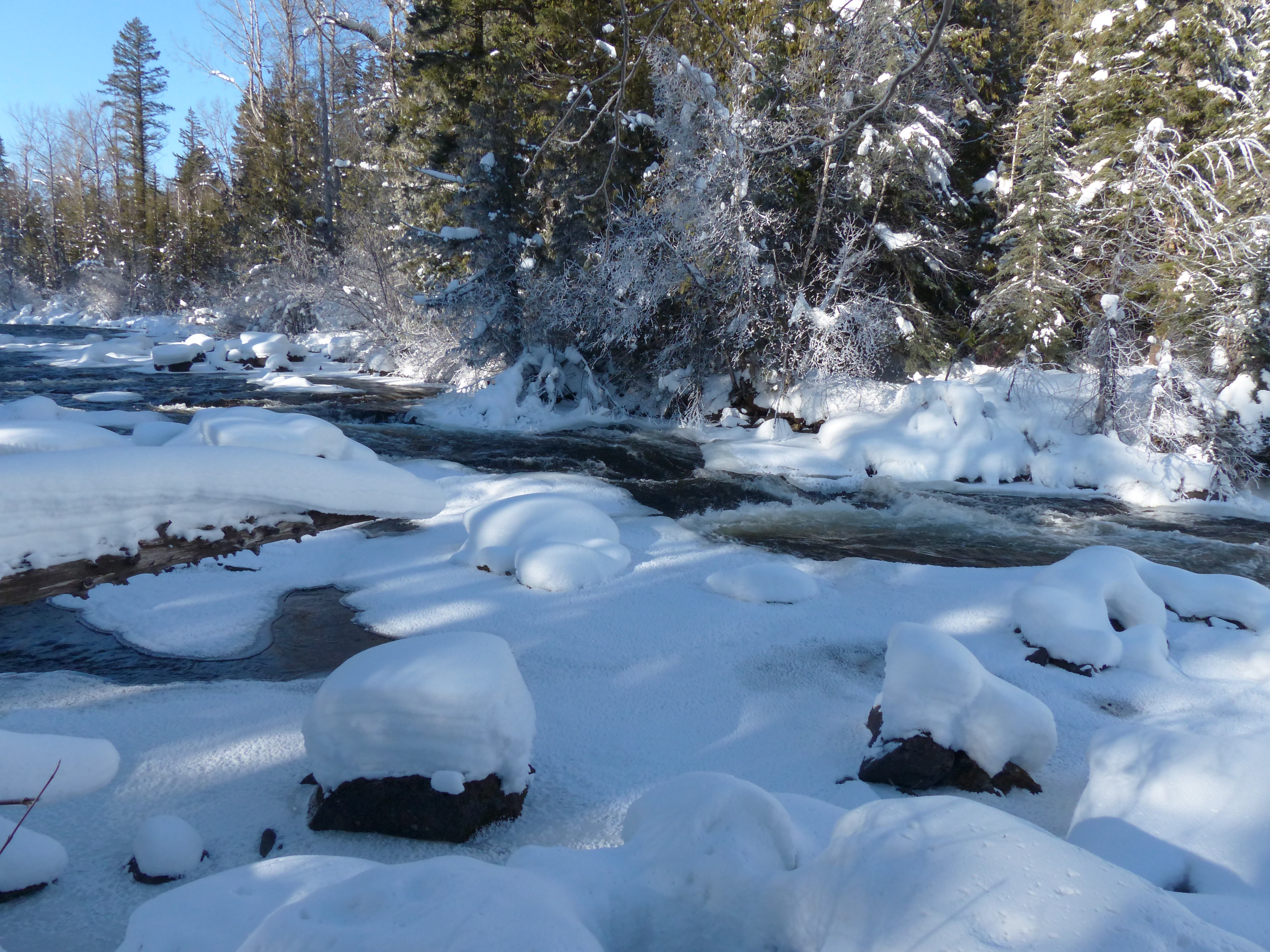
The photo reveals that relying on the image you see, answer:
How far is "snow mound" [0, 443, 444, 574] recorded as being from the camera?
6.86ft

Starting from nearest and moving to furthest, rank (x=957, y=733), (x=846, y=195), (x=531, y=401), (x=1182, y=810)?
(x=1182, y=810), (x=957, y=733), (x=846, y=195), (x=531, y=401)

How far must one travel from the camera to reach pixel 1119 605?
16.6ft

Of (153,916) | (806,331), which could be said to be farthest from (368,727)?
(806,331)

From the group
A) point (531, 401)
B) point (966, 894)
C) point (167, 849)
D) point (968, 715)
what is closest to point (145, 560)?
point (167, 849)

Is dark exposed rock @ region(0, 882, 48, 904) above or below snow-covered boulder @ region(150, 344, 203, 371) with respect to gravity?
below

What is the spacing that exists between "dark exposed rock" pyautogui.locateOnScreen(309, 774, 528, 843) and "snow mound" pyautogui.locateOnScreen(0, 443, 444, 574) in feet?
4.01

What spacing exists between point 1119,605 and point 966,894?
428 centimetres

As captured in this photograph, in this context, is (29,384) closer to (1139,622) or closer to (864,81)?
(864,81)

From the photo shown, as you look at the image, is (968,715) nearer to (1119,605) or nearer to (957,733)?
(957,733)

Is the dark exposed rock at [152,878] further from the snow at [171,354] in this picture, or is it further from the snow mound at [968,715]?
the snow at [171,354]

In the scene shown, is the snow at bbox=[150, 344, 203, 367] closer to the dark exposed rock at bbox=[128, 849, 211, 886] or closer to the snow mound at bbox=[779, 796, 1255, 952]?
the dark exposed rock at bbox=[128, 849, 211, 886]

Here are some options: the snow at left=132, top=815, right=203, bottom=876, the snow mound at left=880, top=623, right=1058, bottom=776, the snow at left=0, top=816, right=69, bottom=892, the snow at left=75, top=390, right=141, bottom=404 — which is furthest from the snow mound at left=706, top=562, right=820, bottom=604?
the snow at left=75, top=390, right=141, bottom=404

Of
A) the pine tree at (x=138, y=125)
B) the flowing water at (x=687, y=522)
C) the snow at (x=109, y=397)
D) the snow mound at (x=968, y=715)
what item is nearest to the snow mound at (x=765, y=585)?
the flowing water at (x=687, y=522)

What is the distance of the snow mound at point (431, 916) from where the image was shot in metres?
1.63
